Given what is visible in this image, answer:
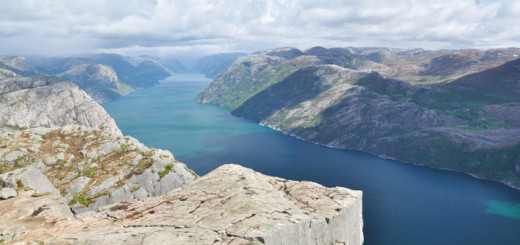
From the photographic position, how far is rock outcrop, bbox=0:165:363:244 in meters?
32.2

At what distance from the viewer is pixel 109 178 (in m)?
67.4

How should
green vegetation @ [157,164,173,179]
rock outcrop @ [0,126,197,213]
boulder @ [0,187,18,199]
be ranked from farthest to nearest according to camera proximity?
green vegetation @ [157,164,173,179], rock outcrop @ [0,126,197,213], boulder @ [0,187,18,199]

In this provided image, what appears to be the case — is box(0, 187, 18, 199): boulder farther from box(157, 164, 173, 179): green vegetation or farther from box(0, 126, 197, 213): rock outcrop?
box(157, 164, 173, 179): green vegetation

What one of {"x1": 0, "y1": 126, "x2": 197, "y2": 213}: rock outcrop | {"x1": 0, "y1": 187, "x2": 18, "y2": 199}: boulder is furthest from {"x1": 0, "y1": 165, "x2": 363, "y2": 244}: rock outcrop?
{"x1": 0, "y1": 126, "x2": 197, "y2": 213}: rock outcrop

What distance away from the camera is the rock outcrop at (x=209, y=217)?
32.2 metres

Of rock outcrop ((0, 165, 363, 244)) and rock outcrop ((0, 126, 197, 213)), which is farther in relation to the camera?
rock outcrop ((0, 126, 197, 213))

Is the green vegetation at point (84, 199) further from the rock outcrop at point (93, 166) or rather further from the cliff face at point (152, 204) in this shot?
the cliff face at point (152, 204)

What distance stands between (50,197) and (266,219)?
30.4 metres

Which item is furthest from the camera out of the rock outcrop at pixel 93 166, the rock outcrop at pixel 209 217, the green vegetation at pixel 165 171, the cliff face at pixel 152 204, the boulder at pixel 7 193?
the green vegetation at pixel 165 171

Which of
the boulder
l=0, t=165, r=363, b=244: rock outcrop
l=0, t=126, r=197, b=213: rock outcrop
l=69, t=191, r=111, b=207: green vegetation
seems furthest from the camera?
l=0, t=126, r=197, b=213: rock outcrop

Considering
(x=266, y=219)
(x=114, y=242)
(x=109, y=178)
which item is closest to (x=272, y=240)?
(x=266, y=219)

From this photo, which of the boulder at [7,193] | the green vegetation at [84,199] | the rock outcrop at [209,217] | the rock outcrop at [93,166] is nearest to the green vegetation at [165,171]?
the rock outcrop at [93,166]

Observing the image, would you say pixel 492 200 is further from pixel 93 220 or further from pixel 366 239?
pixel 93 220

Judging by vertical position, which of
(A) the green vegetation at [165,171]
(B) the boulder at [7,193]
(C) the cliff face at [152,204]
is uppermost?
(B) the boulder at [7,193]
